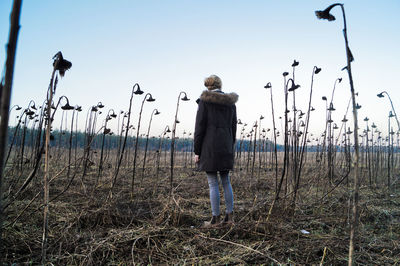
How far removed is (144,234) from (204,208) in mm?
1779

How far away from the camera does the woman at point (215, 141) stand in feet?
8.55

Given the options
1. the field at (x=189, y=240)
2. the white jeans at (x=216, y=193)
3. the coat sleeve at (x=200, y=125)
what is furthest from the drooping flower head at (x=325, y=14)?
the white jeans at (x=216, y=193)

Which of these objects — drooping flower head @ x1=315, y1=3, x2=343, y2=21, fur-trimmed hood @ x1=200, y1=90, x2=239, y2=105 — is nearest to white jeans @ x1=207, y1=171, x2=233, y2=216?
fur-trimmed hood @ x1=200, y1=90, x2=239, y2=105

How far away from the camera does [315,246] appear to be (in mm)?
1955

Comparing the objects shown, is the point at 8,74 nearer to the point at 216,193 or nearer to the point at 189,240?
the point at 189,240

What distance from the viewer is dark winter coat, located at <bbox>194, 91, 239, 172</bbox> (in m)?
2.61

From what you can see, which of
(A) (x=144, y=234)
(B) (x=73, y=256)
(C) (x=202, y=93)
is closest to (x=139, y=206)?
(A) (x=144, y=234)

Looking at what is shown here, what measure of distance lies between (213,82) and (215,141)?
74 centimetres

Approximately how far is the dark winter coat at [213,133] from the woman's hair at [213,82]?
132 millimetres

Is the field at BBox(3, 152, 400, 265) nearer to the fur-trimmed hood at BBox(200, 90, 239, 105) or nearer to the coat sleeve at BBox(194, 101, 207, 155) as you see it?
the coat sleeve at BBox(194, 101, 207, 155)

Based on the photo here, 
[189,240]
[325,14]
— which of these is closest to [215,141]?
[189,240]

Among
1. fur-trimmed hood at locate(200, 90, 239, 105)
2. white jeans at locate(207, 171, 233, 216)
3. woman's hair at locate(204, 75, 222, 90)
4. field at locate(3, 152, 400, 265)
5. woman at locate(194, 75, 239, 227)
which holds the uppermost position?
woman's hair at locate(204, 75, 222, 90)

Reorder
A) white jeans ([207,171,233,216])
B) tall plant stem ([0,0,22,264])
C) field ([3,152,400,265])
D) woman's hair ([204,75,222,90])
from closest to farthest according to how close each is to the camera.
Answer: tall plant stem ([0,0,22,264]), field ([3,152,400,265]), white jeans ([207,171,233,216]), woman's hair ([204,75,222,90])

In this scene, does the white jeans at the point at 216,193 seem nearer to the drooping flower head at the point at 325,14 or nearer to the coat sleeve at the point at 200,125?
the coat sleeve at the point at 200,125
